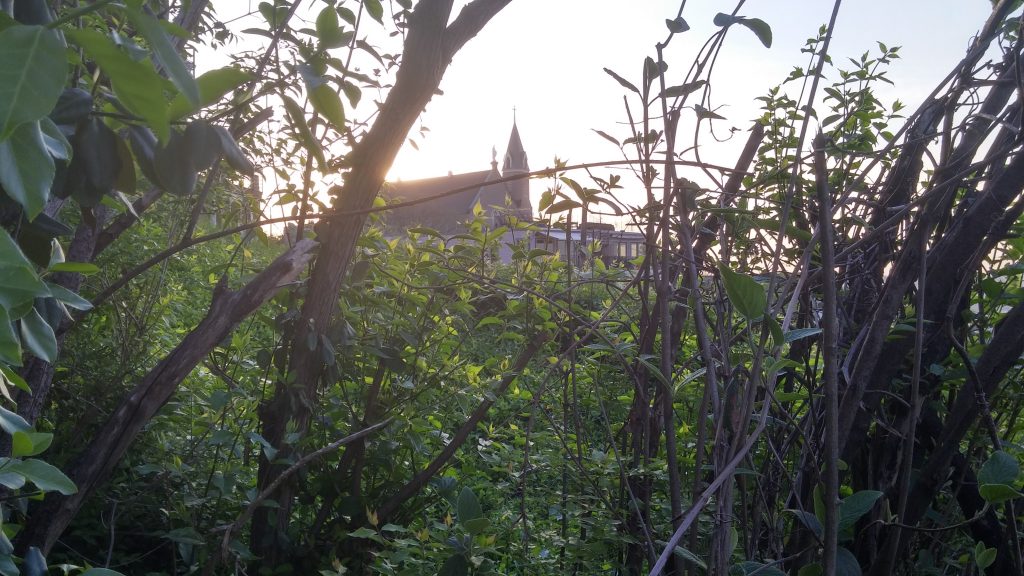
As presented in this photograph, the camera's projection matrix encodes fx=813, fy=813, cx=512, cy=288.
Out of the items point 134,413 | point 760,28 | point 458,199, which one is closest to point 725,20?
point 760,28

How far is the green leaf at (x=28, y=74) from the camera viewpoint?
20.9 inches

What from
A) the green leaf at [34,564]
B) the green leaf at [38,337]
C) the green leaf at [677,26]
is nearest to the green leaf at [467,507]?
the green leaf at [34,564]

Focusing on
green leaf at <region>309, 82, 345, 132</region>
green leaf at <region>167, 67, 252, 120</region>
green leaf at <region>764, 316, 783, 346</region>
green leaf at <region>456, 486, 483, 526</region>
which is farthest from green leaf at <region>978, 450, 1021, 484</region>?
green leaf at <region>167, 67, 252, 120</region>

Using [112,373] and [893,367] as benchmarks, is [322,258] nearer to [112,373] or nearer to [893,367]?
[893,367]

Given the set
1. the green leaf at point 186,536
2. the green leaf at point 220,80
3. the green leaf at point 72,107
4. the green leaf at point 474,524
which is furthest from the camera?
the green leaf at point 186,536

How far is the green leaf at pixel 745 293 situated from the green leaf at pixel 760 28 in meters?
0.43

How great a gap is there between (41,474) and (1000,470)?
1.54 meters

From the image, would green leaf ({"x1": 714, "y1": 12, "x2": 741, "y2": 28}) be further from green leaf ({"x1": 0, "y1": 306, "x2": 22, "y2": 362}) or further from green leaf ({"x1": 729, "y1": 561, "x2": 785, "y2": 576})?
green leaf ({"x1": 0, "y1": 306, "x2": 22, "y2": 362})

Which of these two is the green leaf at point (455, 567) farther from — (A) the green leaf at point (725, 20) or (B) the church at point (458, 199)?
(A) the green leaf at point (725, 20)

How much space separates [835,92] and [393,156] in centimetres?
150

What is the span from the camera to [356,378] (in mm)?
2928

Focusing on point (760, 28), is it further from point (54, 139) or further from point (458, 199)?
point (458, 199)

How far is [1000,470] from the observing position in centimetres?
141

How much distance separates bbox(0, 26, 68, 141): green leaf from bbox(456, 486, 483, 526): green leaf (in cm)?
133
